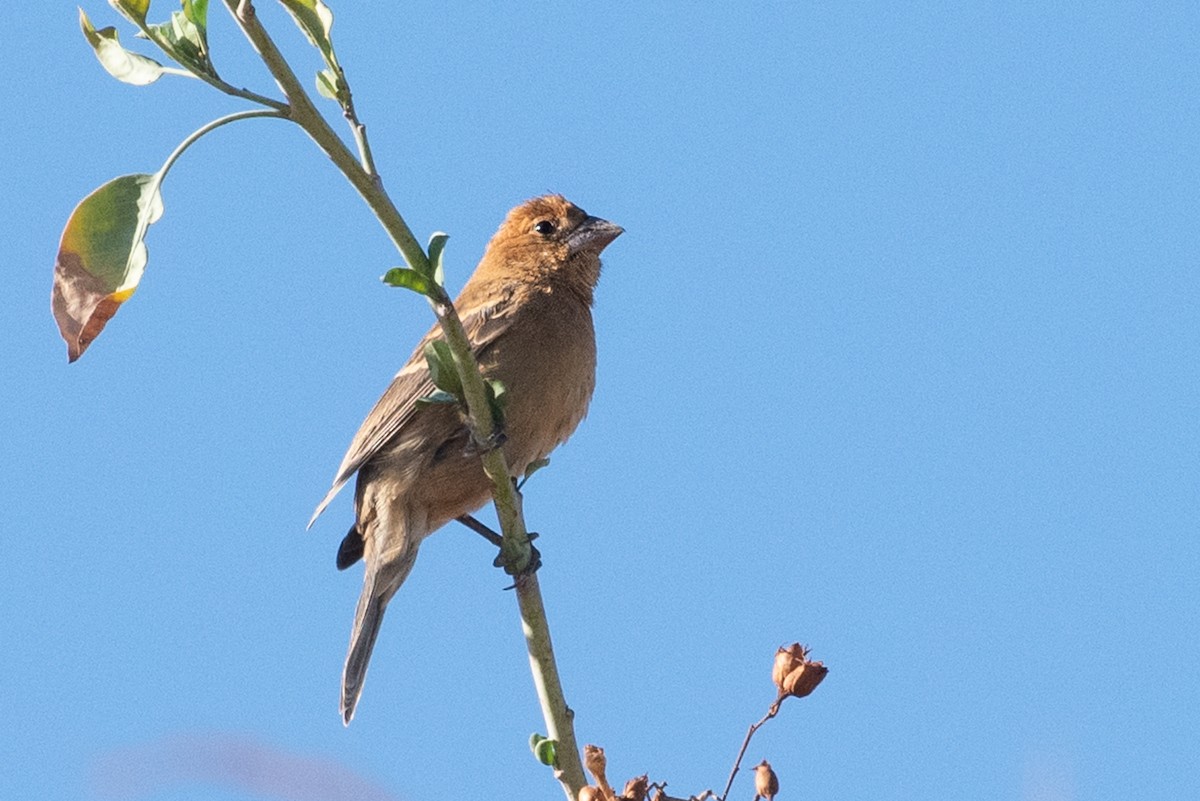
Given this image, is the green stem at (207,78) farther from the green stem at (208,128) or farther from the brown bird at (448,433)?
the brown bird at (448,433)

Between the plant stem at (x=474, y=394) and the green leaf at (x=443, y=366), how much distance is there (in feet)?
0.16

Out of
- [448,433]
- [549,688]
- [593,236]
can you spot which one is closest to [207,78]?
[549,688]

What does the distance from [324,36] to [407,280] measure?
1.61 feet

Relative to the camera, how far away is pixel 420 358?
6.38 meters

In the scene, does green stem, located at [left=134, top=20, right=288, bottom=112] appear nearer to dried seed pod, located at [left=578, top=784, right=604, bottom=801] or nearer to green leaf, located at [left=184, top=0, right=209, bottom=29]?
green leaf, located at [left=184, top=0, right=209, bottom=29]

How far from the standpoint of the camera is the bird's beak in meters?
6.84

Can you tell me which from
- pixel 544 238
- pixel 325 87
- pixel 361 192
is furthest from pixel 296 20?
pixel 544 238

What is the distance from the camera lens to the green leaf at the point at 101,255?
2762 mm

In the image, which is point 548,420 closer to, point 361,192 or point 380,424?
point 380,424

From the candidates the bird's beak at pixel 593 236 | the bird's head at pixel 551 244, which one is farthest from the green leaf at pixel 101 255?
the bird's beak at pixel 593 236

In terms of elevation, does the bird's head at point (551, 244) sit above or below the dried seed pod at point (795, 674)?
above

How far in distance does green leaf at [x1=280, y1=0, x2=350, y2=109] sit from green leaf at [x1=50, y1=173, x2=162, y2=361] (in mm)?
373

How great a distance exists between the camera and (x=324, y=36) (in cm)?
291

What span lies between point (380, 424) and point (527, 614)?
2.75 meters
